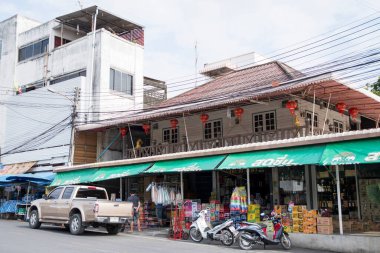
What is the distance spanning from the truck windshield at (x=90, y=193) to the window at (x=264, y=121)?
8051 mm

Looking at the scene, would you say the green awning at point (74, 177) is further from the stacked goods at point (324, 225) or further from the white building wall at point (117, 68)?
the stacked goods at point (324, 225)

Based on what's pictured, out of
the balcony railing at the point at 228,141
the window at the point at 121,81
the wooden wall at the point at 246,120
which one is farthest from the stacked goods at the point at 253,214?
the window at the point at 121,81

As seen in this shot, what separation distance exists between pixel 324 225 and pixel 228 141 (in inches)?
318

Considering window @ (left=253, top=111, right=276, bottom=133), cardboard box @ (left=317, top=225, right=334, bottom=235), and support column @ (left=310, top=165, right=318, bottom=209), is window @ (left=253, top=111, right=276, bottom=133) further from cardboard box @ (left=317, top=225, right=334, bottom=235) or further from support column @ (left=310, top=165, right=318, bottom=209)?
cardboard box @ (left=317, top=225, right=334, bottom=235)

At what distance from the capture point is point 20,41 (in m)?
33.9

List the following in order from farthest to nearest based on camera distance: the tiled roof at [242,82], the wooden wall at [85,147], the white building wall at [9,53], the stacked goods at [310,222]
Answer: the white building wall at [9,53] < the wooden wall at [85,147] < the tiled roof at [242,82] < the stacked goods at [310,222]

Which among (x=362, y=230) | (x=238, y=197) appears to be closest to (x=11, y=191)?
(x=238, y=197)

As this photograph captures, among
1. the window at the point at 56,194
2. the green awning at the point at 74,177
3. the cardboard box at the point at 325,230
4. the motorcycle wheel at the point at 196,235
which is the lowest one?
the motorcycle wheel at the point at 196,235

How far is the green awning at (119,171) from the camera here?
60.6 ft

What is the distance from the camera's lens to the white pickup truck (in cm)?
1488

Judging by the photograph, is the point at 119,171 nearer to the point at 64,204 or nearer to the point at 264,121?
the point at 64,204

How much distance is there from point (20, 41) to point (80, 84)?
32.2ft

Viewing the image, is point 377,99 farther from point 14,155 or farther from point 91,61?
point 14,155

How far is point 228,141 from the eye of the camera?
2033 centimetres
